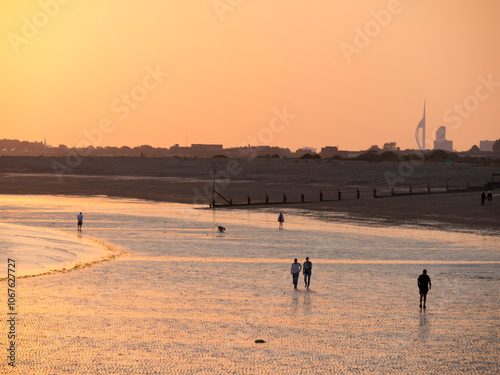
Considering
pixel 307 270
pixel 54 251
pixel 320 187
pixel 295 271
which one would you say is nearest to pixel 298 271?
pixel 295 271

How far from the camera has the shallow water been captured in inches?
585

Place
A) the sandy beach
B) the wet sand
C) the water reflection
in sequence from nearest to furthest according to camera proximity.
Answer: the sandy beach
the water reflection
the wet sand

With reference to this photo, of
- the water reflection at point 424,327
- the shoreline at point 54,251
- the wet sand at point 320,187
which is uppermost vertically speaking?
the wet sand at point 320,187

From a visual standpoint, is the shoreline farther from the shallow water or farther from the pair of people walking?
the pair of people walking

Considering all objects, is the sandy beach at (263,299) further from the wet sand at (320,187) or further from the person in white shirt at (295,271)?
the wet sand at (320,187)

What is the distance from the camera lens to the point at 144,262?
28.0 metres

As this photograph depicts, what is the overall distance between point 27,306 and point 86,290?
2.76 m

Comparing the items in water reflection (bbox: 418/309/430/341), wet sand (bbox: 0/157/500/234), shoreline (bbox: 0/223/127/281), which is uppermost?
wet sand (bbox: 0/157/500/234)

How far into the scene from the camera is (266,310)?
19484mm

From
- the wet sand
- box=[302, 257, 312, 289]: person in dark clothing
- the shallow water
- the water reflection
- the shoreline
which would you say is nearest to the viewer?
the shallow water

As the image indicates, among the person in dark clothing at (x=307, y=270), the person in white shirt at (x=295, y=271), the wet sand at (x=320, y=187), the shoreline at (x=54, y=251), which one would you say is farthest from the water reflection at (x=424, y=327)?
the wet sand at (x=320, y=187)

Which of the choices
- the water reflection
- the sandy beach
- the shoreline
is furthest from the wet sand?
the water reflection

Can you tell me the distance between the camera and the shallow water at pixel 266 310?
14.9 m

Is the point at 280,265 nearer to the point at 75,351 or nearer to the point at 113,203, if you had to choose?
the point at 75,351
